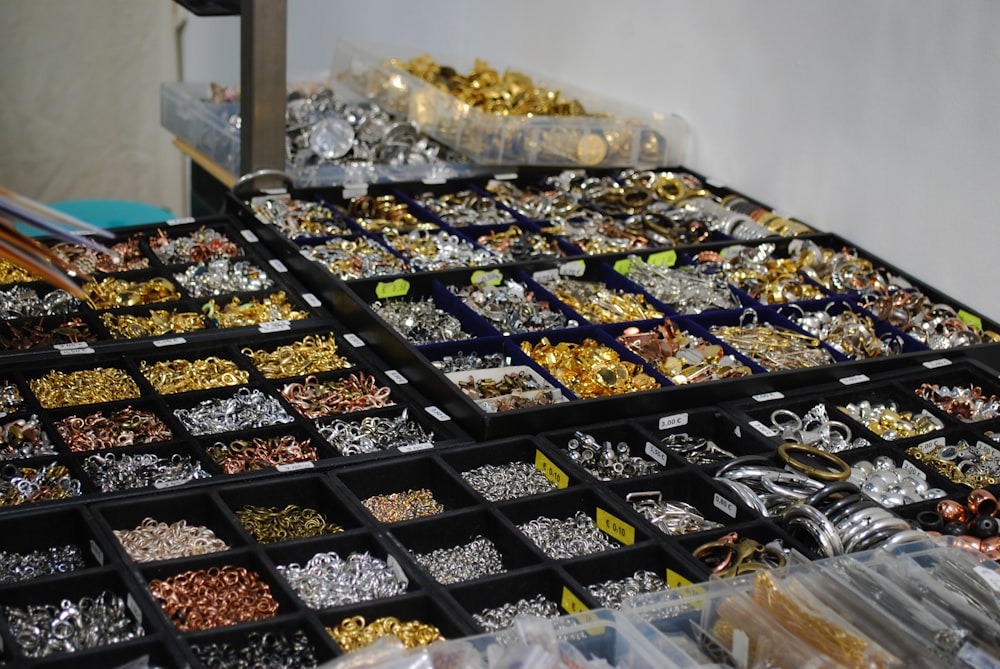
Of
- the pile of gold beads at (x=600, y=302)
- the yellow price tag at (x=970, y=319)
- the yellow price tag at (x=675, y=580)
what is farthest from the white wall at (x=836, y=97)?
the yellow price tag at (x=675, y=580)

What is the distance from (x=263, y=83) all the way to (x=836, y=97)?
185 centimetres

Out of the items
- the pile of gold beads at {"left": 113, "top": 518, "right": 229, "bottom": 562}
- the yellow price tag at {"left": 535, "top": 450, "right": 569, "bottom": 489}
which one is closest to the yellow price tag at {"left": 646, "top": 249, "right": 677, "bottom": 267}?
the yellow price tag at {"left": 535, "top": 450, "right": 569, "bottom": 489}

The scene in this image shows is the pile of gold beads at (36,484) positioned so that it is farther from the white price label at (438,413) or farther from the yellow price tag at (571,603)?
the yellow price tag at (571,603)

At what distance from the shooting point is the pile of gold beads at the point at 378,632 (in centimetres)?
190

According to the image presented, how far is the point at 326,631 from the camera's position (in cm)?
187

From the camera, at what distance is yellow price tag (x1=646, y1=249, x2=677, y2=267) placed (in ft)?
11.5

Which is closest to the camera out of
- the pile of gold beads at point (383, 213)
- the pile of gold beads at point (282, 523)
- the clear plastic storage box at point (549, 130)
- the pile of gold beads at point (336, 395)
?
the pile of gold beads at point (282, 523)

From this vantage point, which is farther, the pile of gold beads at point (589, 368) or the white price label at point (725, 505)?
the pile of gold beads at point (589, 368)

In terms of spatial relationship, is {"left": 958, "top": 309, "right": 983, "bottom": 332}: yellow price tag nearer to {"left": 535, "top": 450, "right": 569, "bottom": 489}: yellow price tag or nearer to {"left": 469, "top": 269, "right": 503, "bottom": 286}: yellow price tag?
{"left": 469, "top": 269, "right": 503, "bottom": 286}: yellow price tag

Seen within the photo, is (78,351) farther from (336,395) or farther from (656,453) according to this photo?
(656,453)

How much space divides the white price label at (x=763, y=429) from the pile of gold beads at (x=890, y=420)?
254 millimetres

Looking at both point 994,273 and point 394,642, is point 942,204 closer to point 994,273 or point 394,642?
point 994,273

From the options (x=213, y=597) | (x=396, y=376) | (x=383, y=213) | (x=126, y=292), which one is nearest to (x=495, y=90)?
(x=383, y=213)

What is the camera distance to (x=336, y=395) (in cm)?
275
